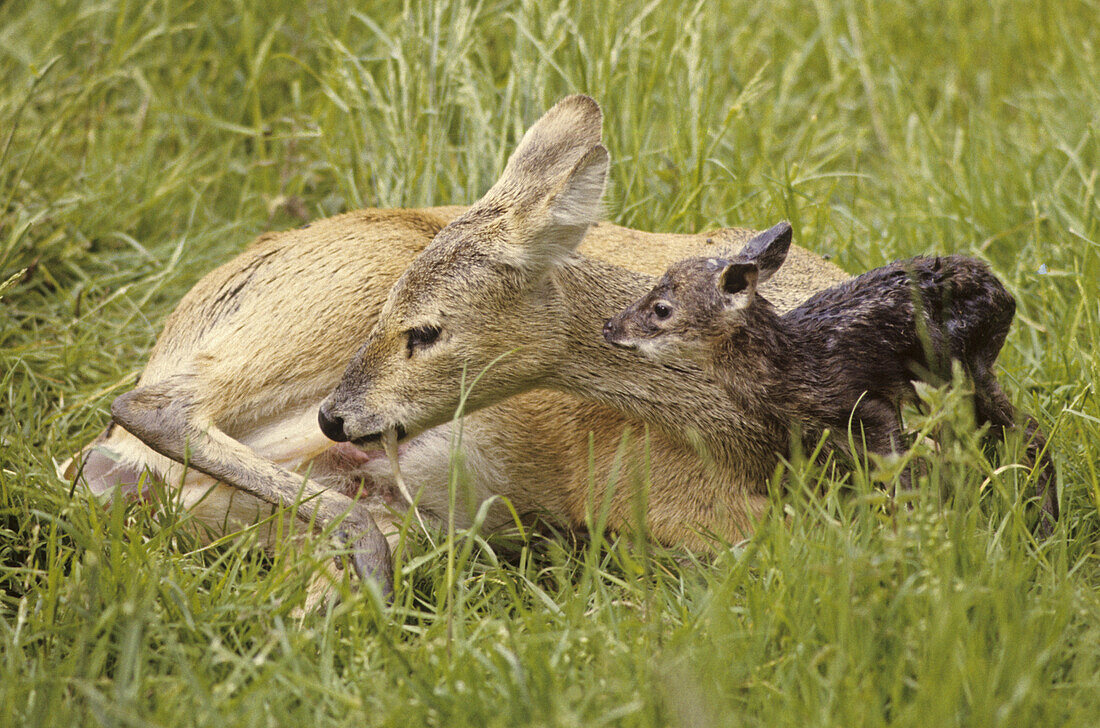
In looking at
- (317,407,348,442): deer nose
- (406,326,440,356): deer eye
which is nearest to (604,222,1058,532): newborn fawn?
(406,326,440,356): deer eye

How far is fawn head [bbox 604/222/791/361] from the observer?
3113 mm

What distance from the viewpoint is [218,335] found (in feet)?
12.4

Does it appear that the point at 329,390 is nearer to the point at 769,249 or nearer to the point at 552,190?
the point at 552,190

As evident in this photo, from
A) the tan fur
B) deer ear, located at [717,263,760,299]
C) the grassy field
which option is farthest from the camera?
the tan fur

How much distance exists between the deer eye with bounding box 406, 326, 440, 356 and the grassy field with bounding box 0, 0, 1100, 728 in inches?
23.6

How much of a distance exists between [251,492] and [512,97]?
2314 millimetres

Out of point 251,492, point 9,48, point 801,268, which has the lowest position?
point 251,492

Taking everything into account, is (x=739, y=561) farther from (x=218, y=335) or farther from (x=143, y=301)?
(x=143, y=301)

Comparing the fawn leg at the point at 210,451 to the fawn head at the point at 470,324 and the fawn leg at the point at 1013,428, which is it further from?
the fawn leg at the point at 1013,428

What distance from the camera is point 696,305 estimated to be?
10.4 feet

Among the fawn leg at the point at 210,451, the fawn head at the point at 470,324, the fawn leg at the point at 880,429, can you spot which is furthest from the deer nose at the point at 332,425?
the fawn leg at the point at 880,429

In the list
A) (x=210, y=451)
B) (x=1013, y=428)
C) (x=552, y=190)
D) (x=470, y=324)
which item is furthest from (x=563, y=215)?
(x=1013, y=428)

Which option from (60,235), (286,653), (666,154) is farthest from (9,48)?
(286,653)

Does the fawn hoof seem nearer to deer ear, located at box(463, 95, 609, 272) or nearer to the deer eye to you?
the deer eye
